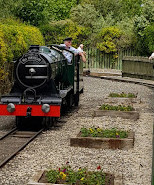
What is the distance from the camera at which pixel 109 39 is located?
3453 centimetres

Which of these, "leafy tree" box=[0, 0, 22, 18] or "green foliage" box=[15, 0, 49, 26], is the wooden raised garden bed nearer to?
"leafy tree" box=[0, 0, 22, 18]

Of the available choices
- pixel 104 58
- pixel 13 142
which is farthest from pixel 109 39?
pixel 13 142

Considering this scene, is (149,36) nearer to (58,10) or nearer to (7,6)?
(58,10)

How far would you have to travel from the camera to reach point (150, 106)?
15.4 metres

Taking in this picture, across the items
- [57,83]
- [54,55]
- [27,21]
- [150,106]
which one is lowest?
[150,106]

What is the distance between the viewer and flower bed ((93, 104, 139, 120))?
486 inches

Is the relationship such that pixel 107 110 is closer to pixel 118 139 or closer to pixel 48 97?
pixel 48 97

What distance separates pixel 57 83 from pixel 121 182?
19.5 ft

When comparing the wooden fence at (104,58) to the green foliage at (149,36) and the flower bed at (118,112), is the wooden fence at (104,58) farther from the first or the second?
the flower bed at (118,112)

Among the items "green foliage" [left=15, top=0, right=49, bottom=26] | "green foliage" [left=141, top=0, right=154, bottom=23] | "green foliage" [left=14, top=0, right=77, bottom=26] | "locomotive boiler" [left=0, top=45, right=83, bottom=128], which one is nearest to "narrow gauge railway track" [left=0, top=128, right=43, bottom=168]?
"locomotive boiler" [left=0, top=45, right=83, bottom=128]

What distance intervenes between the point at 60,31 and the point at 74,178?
92.2 feet

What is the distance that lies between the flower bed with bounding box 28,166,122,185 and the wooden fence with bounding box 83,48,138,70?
28798mm

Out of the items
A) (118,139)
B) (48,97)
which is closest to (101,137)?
(118,139)

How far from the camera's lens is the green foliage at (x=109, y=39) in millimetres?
34531
